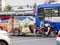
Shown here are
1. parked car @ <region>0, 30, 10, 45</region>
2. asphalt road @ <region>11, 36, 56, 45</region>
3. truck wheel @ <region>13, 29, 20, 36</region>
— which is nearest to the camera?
parked car @ <region>0, 30, 10, 45</region>

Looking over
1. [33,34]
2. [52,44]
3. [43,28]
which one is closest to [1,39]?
[52,44]

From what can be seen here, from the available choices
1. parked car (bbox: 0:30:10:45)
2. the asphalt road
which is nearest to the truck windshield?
the asphalt road

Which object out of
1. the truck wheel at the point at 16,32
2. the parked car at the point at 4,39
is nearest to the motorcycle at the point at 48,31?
the truck wheel at the point at 16,32

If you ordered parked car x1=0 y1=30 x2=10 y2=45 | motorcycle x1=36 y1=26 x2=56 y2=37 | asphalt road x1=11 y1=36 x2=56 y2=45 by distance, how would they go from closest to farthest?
parked car x1=0 y1=30 x2=10 y2=45
asphalt road x1=11 y1=36 x2=56 y2=45
motorcycle x1=36 y1=26 x2=56 y2=37

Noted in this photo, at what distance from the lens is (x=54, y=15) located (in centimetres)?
2241

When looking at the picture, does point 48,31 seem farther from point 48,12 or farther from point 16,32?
point 16,32

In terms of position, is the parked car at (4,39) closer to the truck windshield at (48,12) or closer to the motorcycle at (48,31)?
the motorcycle at (48,31)

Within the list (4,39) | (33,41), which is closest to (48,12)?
(33,41)

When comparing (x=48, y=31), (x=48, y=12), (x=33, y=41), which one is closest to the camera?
(x=33, y=41)

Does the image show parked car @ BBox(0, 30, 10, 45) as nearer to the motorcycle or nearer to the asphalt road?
the asphalt road

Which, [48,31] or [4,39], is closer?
[4,39]

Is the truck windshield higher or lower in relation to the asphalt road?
higher

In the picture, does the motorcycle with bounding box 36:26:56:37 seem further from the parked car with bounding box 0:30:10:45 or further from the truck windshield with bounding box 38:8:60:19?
the parked car with bounding box 0:30:10:45

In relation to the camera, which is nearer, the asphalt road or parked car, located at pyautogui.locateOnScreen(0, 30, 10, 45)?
parked car, located at pyautogui.locateOnScreen(0, 30, 10, 45)
